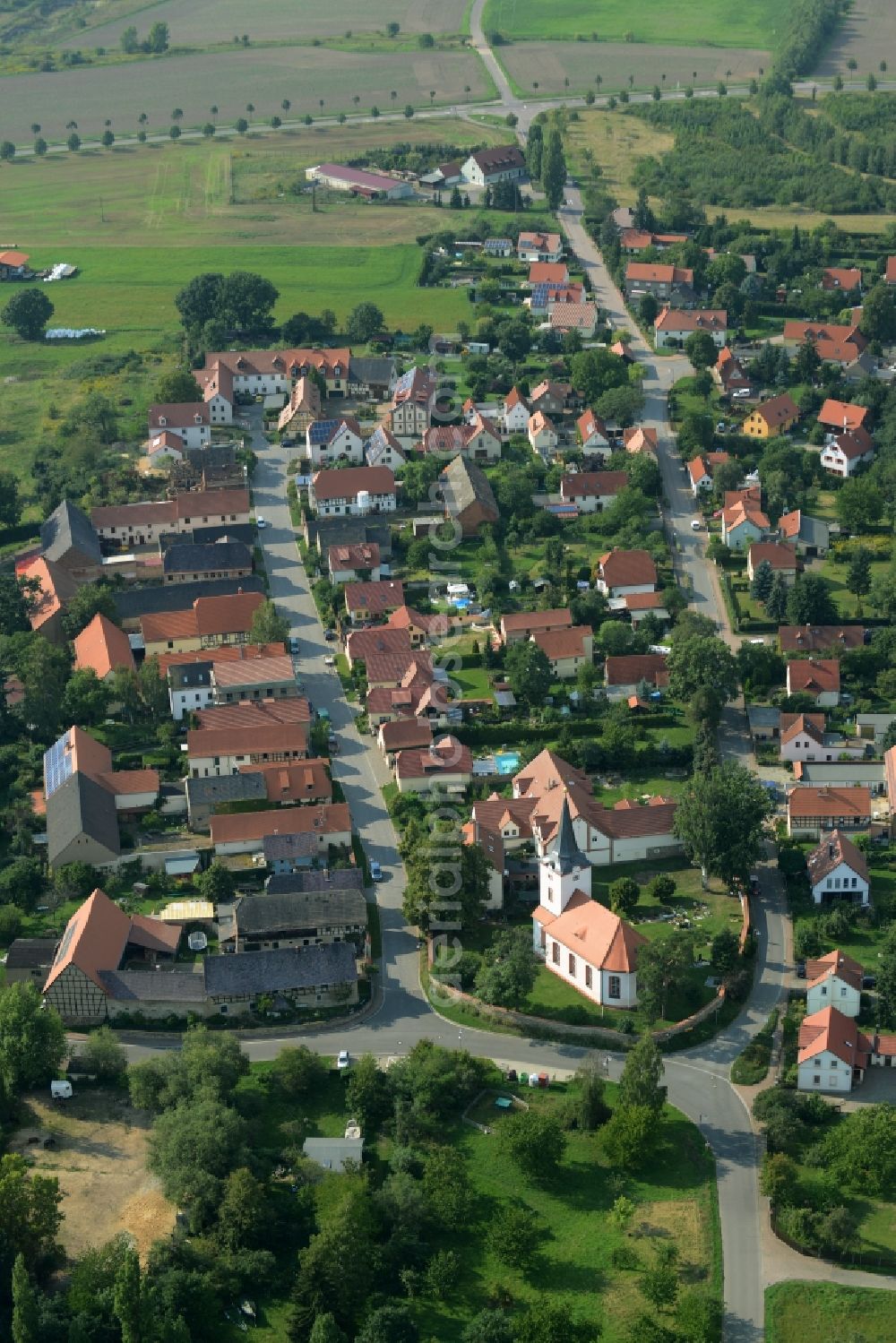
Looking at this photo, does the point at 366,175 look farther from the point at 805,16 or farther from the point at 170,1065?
the point at 170,1065

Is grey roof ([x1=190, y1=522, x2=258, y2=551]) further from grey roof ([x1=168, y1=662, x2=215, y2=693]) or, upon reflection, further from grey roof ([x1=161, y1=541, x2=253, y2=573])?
grey roof ([x1=168, y1=662, x2=215, y2=693])

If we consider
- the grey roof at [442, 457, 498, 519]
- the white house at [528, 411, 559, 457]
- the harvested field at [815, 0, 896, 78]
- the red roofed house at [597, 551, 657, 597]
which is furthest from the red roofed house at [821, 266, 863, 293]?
the harvested field at [815, 0, 896, 78]

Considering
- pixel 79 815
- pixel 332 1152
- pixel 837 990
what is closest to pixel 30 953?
pixel 79 815

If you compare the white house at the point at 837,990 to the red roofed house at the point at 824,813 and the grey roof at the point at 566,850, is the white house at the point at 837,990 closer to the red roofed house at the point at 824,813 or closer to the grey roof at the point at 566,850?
the grey roof at the point at 566,850

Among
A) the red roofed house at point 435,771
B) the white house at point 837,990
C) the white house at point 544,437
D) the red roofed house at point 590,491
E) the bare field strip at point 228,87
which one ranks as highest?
the bare field strip at point 228,87

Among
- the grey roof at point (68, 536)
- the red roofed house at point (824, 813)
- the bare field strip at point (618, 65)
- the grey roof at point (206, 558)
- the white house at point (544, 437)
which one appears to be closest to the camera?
the red roofed house at point (824, 813)

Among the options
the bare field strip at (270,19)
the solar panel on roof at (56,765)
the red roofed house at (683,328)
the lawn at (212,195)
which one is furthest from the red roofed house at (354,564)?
the bare field strip at (270,19)
